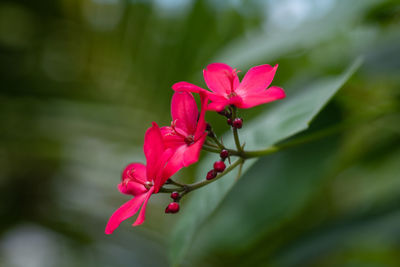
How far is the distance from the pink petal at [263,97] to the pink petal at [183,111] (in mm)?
66

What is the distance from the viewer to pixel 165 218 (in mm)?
1432

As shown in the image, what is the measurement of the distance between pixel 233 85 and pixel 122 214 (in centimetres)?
18

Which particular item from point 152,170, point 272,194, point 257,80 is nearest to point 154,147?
point 152,170

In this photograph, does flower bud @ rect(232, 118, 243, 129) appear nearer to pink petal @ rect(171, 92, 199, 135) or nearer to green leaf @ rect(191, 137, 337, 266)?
pink petal @ rect(171, 92, 199, 135)

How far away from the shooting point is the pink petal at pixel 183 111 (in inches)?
16.4

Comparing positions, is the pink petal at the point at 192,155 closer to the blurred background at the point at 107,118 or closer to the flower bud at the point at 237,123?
the flower bud at the point at 237,123

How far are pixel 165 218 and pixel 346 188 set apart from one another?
0.65 metres

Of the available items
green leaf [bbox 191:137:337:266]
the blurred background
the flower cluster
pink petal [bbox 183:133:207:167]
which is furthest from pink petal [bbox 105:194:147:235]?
the blurred background

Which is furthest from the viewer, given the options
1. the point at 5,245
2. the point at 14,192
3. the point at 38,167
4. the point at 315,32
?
the point at 38,167

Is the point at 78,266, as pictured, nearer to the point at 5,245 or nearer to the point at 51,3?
the point at 5,245

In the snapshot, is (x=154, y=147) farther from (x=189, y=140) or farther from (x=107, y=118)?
(x=107, y=118)

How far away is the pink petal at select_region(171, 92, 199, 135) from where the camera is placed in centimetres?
42

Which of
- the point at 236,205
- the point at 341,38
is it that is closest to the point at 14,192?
the point at 236,205

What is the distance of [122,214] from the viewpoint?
0.39 m
